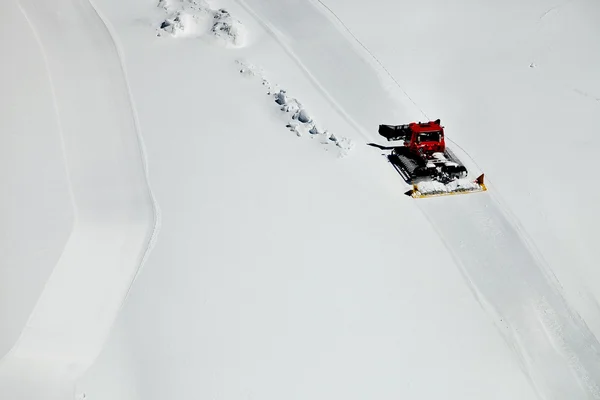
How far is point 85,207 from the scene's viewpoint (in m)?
16.5

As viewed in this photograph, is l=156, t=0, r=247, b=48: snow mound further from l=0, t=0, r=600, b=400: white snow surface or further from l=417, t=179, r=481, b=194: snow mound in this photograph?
l=417, t=179, r=481, b=194: snow mound

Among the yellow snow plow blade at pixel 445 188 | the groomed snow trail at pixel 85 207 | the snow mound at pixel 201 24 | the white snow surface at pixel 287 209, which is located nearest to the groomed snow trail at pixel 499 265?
the white snow surface at pixel 287 209

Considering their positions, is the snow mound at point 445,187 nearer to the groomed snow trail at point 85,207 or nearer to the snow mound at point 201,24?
the groomed snow trail at point 85,207

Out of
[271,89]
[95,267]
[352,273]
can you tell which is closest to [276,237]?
[352,273]

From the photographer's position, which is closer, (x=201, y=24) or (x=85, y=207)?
(x=85, y=207)

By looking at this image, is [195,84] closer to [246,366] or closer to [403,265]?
[403,265]

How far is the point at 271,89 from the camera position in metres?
21.6

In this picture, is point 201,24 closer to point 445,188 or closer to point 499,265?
point 445,188

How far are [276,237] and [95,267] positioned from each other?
15.6 ft

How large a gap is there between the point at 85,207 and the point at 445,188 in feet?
35.1

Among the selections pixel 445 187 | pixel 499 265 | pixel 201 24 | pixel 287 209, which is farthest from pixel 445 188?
pixel 201 24

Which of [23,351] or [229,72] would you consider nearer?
[23,351]

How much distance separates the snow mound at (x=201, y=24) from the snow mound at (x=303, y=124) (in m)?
3.19

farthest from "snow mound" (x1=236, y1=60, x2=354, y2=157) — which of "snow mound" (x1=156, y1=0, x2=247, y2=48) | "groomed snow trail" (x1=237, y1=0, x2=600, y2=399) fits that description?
"snow mound" (x1=156, y1=0, x2=247, y2=48)
